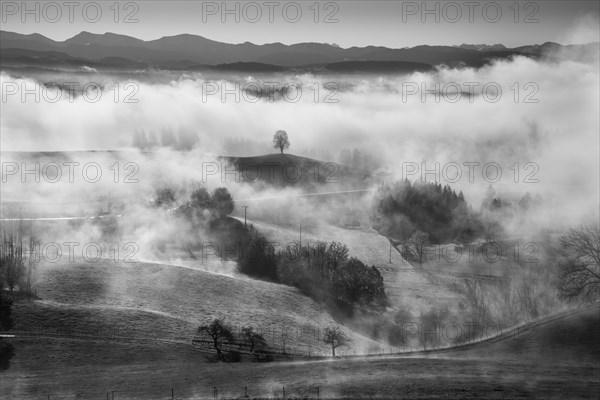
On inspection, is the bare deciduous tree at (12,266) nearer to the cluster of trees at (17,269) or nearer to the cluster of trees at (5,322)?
the cluster of trees at (17,269)

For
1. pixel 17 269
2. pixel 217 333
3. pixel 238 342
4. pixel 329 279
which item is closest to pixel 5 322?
pixel 17 269

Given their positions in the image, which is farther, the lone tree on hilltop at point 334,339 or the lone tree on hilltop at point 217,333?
the lone tree on hilltop at point 334,339

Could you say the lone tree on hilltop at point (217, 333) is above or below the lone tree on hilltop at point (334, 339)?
above

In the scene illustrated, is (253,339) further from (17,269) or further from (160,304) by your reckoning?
(17,269)

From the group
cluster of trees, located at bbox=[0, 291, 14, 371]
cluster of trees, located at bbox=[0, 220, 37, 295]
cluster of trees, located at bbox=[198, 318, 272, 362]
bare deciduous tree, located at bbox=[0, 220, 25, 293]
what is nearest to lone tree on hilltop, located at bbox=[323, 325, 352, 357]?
cluster of trees, located at bbox=[198, 318, 272, 362]

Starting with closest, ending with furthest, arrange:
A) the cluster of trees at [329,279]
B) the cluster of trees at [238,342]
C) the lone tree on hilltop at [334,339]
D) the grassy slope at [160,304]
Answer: the cluster of trees at [238,342] < the grassy slope at [160,304] < the lone tree on hilltop at [334,339] < the cluster of trees at [329,279]

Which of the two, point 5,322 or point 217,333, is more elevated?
point 5,322

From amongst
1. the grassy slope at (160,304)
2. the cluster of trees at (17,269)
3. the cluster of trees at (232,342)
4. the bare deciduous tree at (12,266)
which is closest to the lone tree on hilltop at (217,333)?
the cluster of trees at (232,342)

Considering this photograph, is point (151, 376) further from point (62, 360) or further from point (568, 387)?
point (568, 387)

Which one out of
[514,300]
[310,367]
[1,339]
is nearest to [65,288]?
[1,339]

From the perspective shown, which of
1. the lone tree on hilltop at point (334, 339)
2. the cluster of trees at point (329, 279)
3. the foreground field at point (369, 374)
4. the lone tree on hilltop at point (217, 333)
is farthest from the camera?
the cluster of trees at point (329, 279)
